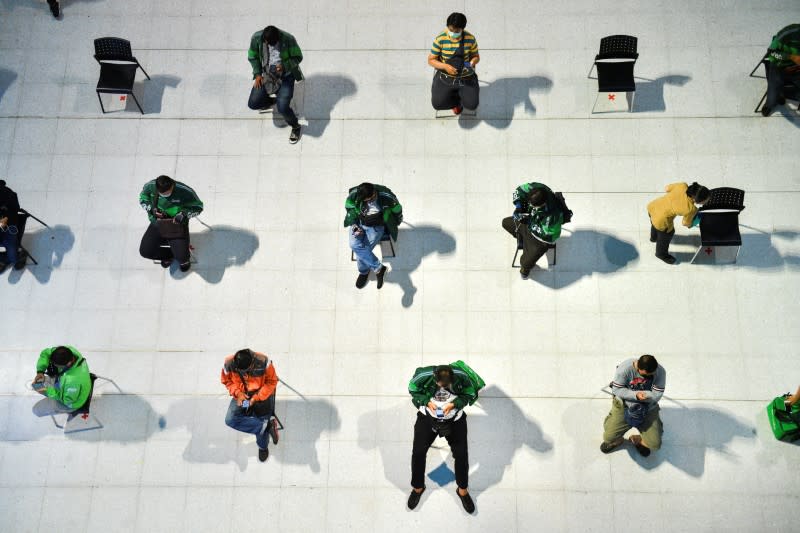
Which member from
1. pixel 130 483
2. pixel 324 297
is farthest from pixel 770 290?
pixel 130 483

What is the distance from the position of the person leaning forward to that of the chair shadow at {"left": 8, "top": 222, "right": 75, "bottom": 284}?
611cm

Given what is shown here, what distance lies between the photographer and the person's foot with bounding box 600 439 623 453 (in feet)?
20.7

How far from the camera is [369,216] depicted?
249 inches

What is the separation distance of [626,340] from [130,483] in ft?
17.4

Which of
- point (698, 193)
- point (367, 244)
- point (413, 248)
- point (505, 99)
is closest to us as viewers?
point (698, 193)

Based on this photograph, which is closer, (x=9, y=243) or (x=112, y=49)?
(x=9, y=243)

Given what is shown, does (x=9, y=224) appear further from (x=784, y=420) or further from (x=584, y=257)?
(x=784, y=420)

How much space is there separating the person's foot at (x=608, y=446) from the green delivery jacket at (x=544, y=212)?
2095mm

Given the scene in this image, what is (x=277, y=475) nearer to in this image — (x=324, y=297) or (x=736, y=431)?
(x=324, y=297)

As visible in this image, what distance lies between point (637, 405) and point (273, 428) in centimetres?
351

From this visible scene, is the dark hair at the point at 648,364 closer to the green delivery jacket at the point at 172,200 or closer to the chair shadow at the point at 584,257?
the chair shadow at the point at 584,257

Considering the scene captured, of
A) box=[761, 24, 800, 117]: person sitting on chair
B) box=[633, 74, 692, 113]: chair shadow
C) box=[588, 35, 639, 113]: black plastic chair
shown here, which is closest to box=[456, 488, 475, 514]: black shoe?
box=[588, 35, 639, 113]: black plastic chair

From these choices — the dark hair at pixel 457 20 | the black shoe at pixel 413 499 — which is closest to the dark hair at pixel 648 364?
the black shoe at pixel 413 499

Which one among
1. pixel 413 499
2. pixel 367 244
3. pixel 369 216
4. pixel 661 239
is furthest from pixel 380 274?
pixel 661 239
